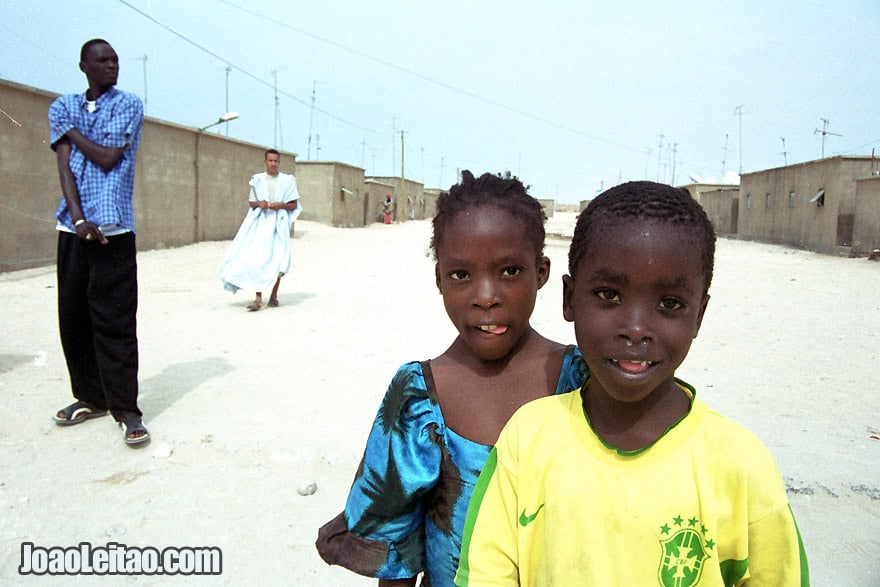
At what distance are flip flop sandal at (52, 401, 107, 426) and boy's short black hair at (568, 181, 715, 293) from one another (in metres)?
3.48

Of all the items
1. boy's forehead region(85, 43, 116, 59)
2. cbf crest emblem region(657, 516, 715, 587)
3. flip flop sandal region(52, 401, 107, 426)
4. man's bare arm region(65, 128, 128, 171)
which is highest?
boy's forehead region(85, 43, 116, 59)

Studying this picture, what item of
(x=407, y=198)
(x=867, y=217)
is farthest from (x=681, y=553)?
(x=407, y=198)

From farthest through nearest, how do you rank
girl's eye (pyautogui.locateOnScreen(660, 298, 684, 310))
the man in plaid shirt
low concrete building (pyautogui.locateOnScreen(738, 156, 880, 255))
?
low concrete building (pyautogui.locateOnScreen(738, 156, 880, 255))
the man in plaid shirt
girl's eye (pyautogui.locateOnScreen(660, 298, 684, 310))

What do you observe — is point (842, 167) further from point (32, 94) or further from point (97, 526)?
point (97, 526)

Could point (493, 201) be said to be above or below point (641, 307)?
above

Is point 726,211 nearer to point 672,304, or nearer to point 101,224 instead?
point 101,224

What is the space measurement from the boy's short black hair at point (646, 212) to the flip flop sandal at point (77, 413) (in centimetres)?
348

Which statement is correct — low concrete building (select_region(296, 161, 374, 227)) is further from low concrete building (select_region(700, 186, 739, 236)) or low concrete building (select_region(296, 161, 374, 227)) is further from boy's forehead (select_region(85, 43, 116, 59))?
boy's forehead (select_region(85, 43, 116, 59))

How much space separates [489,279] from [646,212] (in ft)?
1.31

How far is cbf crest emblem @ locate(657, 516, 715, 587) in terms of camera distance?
1021mm

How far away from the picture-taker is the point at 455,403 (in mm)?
1388

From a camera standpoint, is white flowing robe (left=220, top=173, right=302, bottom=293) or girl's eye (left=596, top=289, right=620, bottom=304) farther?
white flowing robe (left=220, top=173, right=302, bottom=293)

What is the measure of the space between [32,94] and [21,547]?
32.1 ft

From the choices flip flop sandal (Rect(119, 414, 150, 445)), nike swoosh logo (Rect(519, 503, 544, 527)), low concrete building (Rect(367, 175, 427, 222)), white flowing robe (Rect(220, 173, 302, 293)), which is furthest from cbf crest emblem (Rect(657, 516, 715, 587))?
low concrete building (Rect(367, 175, 427, 222))
